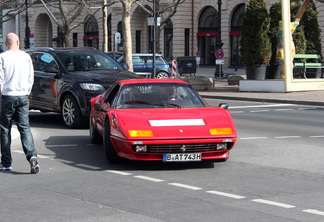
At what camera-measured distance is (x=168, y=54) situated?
6431 cm

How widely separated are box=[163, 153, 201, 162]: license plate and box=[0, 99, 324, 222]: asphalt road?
0.17 meters

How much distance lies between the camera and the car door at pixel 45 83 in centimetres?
1515

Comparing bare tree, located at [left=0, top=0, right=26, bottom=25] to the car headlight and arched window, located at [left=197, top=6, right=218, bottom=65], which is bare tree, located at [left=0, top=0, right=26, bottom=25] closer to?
arched window, located at [left=197, top=6, right=218, bottom=65]

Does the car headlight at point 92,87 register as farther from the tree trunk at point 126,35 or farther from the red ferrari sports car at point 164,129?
the tree trunk at point 126,35

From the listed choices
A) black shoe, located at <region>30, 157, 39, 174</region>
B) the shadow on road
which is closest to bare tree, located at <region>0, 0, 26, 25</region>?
the shadow on road

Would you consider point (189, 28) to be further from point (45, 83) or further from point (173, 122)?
point (173, 122)

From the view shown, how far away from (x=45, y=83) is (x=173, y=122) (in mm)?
7154

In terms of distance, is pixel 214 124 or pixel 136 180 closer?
pixel 136 180

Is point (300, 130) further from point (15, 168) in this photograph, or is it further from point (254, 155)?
point (15, 168)

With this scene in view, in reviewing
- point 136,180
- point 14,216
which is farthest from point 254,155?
point 14,216

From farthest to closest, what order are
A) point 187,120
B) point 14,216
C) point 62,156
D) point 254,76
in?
1. point 254,76
2. point 62,156
3. point 187,120
4. point 14,216

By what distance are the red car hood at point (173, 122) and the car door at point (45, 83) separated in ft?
19.6

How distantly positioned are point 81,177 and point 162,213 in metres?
2.30

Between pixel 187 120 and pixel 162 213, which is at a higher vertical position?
pixel 187 120
